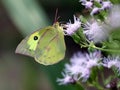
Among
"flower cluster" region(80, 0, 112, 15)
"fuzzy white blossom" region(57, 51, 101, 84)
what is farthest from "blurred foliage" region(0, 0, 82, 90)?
"flower cluster" region(80, 0, 112, 15)

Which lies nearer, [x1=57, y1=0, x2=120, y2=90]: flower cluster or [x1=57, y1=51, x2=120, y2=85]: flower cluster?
[x1=57, y1=0, x2=120, y2=90]: flower cluster

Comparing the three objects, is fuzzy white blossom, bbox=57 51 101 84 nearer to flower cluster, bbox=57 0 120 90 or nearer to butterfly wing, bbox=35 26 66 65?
flower cluster, bbox=57 0 120 90

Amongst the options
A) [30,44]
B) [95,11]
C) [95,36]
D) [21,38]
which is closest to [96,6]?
[95,11]

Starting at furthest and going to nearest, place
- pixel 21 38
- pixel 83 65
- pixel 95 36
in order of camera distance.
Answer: pixel 21 38 < pixel 83 65 < pixel 95 36

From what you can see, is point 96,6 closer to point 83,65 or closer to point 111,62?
point 111,62

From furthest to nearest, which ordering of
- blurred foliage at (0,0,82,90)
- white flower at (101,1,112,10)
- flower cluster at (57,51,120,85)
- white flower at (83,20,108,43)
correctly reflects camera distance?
1. blurred foliage at (0,0,82,90)
2. flower cluster at (57,51,120,85)
3. white flower at (101,1,112,10)
4. white flower at (83,20,108,43)

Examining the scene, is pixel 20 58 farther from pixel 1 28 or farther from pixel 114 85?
pixel 114 85
